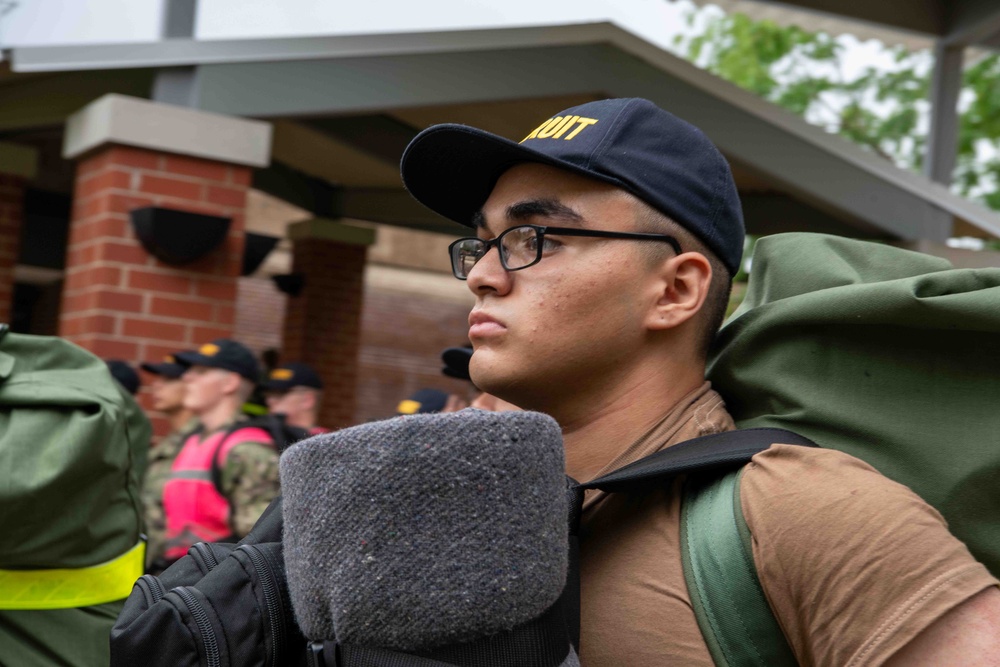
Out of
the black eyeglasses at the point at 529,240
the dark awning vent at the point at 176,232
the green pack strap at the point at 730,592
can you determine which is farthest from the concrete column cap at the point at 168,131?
the green pack strap at the point at 730,592

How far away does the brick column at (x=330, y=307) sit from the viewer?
9328 millimetres

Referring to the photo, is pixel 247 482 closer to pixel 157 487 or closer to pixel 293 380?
pixel 157 487

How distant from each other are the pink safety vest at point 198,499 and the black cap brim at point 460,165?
3.16 meters

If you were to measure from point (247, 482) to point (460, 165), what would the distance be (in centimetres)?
324

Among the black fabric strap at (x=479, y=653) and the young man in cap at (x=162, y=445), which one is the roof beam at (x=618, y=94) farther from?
the black fabric strap at (x=479, y=653)

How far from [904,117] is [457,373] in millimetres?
10852

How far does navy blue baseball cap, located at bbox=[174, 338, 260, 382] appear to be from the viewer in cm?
553

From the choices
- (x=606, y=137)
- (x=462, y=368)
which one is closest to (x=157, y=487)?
(x=462, y=368)

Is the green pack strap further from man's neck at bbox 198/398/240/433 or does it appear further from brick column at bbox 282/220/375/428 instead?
brick column at bbox 282/220/375/428

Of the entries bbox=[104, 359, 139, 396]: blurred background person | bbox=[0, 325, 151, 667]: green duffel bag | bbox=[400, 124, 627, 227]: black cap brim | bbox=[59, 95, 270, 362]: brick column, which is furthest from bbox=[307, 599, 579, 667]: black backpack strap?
bbox=[59, 95, 270, 362]: brick column

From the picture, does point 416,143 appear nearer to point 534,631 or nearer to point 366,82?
point 534,631

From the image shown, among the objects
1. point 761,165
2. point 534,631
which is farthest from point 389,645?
point 761,165

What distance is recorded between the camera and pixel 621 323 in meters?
1.76

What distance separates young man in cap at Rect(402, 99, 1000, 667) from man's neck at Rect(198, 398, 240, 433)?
12.3 feet
